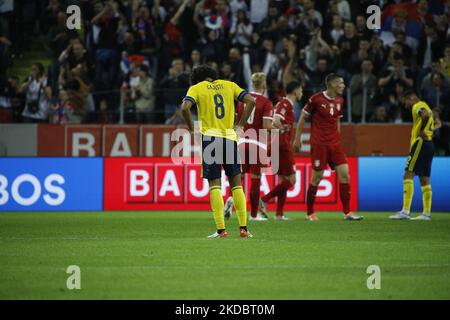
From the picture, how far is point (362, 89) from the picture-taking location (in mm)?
22562

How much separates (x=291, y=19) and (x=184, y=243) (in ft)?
40.4

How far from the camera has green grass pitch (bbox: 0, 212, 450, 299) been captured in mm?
8789

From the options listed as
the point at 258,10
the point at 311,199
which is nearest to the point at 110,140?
the point at 258,10

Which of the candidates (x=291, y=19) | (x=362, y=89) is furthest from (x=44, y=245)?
(x=291, y=19)

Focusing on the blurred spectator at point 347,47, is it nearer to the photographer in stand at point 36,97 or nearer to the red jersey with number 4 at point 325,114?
the red jersey with number 4 at point 325,114

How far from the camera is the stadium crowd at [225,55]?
22812 mm

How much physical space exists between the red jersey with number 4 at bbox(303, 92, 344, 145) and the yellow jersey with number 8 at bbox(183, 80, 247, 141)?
4.46 metres

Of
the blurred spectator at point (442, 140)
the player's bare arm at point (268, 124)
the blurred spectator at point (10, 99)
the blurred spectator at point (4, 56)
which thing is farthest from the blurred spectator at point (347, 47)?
the blurred spectator at point (4, 56)

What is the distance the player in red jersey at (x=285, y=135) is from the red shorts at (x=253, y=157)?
0.37 metres

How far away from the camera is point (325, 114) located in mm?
17734

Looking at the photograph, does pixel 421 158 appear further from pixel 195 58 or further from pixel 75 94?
pixel 75 94

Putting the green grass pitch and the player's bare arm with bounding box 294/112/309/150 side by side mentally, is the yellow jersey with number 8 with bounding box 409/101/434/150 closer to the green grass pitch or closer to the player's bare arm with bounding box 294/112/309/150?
the green grass pitch

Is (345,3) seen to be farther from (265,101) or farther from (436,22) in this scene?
(265,101)

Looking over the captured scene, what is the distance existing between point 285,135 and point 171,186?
160 inches
